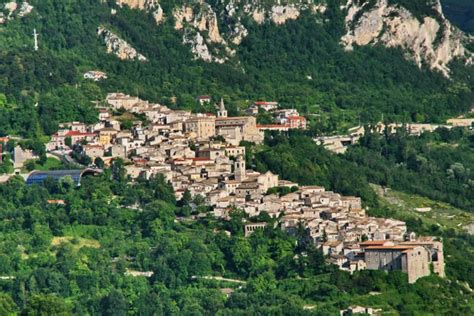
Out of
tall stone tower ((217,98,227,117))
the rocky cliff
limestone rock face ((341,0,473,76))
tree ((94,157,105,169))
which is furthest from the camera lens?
limestone rock face ((341,0,473,76))

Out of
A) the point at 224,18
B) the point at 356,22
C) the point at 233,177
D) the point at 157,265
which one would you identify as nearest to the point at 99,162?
the point at 233,177

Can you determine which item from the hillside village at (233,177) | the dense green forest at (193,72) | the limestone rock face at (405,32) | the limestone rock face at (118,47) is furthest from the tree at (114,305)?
the limestone rock face at (405,32)

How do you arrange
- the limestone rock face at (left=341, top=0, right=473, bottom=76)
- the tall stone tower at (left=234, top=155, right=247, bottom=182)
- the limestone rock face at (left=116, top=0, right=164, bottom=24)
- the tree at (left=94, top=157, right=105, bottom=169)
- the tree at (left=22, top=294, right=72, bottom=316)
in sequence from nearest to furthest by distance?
the tree at (left=22, top=294, right=72, bottom=316) < the tall stone tower at (left=234, top=155, right=247, bottom=182) < the tree at (left=94, top=157, right=105, bottom=169) < the limestone rock face at (left=116, top=0, right=164, bottom=24) < the limestone rock face at (left=341, top=0, right=473, bottom=76)

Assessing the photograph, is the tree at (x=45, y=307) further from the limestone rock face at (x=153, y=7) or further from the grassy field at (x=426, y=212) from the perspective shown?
the limestone rock face at (x=153, y=7)

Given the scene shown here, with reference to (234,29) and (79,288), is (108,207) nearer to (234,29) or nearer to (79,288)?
(79,288)

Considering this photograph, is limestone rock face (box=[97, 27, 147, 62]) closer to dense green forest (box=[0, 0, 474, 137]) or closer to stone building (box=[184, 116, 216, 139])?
dense green forest (box=[0, 0, 474, 137])

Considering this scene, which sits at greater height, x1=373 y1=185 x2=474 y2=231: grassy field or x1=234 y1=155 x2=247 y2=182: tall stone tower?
x1=234 y1=155 x2=247 y2=182: tall stone tower

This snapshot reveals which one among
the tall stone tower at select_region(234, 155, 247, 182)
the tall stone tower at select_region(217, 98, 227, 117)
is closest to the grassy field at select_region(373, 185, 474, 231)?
the tall stone tower at select_region(234, 155, 247, 182)
